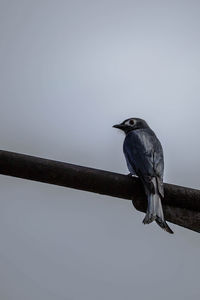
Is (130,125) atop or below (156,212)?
atop

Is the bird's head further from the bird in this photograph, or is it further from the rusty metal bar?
the rusty metal bar

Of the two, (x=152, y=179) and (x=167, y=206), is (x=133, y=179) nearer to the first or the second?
(x=167, y=206)

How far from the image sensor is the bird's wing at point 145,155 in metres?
5.09

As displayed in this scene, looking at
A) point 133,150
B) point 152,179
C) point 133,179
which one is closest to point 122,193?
point 133,179

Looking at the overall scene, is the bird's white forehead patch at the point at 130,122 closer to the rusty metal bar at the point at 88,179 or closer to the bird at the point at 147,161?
the bird at the point at 147,161

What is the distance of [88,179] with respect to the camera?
3691 millimetres

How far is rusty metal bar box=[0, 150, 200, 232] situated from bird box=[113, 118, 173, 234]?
206 millimetres

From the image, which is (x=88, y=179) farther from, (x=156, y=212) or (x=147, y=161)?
(x=147, y=161)

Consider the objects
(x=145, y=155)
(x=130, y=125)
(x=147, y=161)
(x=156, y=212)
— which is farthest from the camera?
(x=130, y=125)

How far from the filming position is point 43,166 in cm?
366

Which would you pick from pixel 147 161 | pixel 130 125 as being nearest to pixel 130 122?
pixel 130 125

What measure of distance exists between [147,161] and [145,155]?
0.55 ft

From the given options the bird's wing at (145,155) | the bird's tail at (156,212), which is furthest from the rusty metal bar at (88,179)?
the bird's wing at (145,155)

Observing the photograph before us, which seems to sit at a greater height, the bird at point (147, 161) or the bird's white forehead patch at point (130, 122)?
the bird's white forehead patch at point (130, 122)
